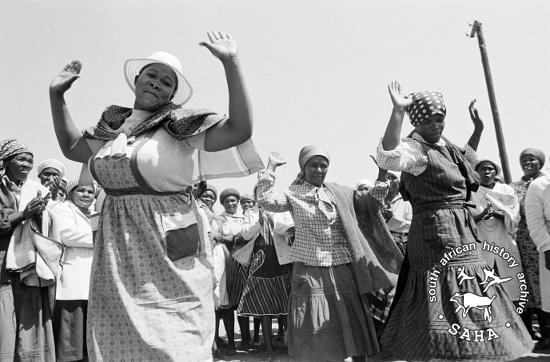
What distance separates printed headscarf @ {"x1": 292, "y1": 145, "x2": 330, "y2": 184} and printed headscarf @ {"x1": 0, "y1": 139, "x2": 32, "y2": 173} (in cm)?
251

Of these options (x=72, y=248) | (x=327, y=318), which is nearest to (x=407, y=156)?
(x=327, y=318)

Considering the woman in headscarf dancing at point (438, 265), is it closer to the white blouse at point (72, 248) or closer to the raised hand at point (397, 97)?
the raised hand at point (397, 97)

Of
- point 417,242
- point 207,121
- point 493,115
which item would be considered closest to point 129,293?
point 207,121

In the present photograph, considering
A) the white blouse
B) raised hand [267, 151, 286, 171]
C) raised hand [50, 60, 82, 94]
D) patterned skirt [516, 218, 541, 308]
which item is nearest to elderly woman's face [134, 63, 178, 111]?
raised hand [50, 60, 82, 94]

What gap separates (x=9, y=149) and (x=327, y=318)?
10.4 ft

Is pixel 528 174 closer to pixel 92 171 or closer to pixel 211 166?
pixel 211 166

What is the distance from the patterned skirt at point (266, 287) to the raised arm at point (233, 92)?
4.31 metres

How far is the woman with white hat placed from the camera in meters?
2.32

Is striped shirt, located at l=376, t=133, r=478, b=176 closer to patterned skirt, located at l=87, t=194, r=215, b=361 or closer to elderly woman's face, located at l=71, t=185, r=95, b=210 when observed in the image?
patterned skirt, located at l=87, t=194, r=215, b=361

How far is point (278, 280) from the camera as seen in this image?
650cm

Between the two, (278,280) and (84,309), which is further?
(278,280)

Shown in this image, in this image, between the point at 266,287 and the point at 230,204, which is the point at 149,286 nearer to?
the point at 266,287

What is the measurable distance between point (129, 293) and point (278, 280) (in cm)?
423

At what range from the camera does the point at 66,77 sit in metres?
2.80
